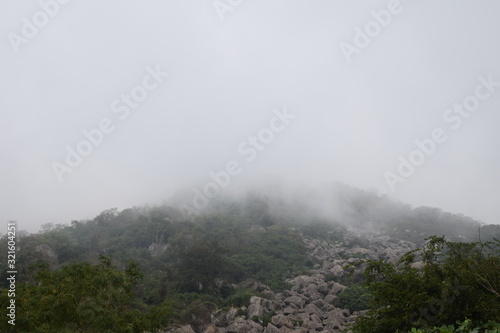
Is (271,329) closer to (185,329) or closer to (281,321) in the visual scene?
(281,321)

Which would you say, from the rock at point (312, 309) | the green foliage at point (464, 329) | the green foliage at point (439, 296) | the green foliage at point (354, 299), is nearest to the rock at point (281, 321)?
the rock at point (312, 309)

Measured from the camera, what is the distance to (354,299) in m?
19.4

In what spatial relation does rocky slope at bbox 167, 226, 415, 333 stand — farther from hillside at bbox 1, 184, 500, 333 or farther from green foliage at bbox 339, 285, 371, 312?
green foliage at bbox 339, 285, 371, 312

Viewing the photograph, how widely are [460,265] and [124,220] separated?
145 ft

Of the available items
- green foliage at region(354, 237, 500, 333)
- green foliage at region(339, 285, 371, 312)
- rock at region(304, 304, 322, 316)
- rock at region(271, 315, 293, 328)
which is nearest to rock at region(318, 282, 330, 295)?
green foliage at region(339, 285, 371, 312)

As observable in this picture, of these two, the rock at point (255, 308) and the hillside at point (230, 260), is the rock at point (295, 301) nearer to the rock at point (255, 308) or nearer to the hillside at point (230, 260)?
the hillside at point (230, 260)

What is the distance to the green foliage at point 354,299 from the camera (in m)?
18.6

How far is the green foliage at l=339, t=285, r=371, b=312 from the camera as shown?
18633mm

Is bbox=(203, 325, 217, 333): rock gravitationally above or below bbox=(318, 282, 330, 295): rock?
above

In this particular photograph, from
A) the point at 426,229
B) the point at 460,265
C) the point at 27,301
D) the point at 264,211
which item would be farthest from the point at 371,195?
the point at 27,301

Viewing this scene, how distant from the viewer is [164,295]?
20.9 meters

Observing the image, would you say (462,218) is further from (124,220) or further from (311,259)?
(124,220)

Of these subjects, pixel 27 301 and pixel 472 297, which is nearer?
pixel 472 297

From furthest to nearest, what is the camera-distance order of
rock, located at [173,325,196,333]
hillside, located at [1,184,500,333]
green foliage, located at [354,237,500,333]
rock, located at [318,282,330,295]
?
rock, located at [318,282,330,295], rock, located at [173,325,196,333], hillside, located at [1,184,500,333], green foliage, located at [354,237,500,333]
